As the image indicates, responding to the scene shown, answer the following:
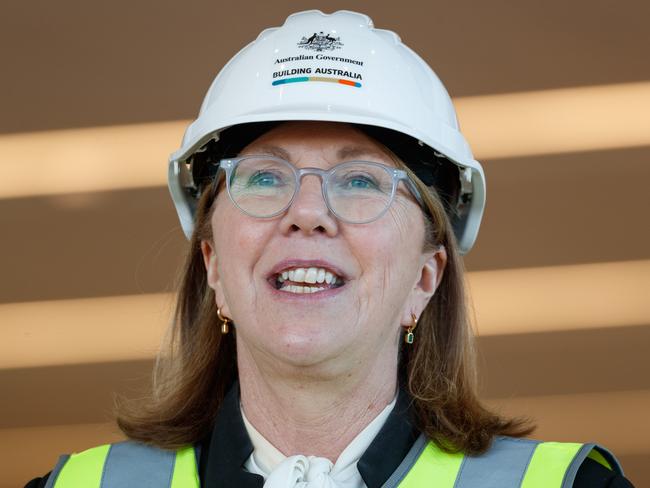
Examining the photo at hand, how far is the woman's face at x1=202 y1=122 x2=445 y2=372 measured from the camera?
2.80 m

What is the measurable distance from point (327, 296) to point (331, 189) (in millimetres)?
227

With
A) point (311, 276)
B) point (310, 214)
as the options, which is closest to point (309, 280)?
point (311, 276)

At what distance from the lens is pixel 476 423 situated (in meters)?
3.09

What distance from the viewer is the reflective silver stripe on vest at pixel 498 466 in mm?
2916

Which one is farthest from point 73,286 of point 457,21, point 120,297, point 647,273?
point 647,273

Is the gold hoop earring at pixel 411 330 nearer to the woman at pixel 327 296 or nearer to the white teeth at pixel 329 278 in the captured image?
the woman at pixel 327 296

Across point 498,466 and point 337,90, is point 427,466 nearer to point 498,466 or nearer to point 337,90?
point 498,466

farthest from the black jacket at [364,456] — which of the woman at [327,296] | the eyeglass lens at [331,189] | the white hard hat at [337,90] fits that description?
the white hard hat at [337,90]

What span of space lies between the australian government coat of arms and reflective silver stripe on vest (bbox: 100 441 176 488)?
973 millimetres

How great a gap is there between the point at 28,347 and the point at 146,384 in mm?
442

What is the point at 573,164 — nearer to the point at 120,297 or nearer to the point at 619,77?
the point at 619,77

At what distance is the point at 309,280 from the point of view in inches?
111

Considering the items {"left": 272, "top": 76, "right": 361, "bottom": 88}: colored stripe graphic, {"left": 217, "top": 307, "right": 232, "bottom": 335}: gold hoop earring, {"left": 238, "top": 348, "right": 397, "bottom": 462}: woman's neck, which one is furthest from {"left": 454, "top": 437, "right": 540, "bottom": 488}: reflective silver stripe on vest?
{"left": 272, "top": 76, "right": 361, "bottom": 88}: colored stripe graphic

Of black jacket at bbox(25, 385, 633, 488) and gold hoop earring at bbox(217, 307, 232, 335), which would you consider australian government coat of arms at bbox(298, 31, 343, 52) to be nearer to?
gold hoop earring at bbox(217, 307, 232, 335)
